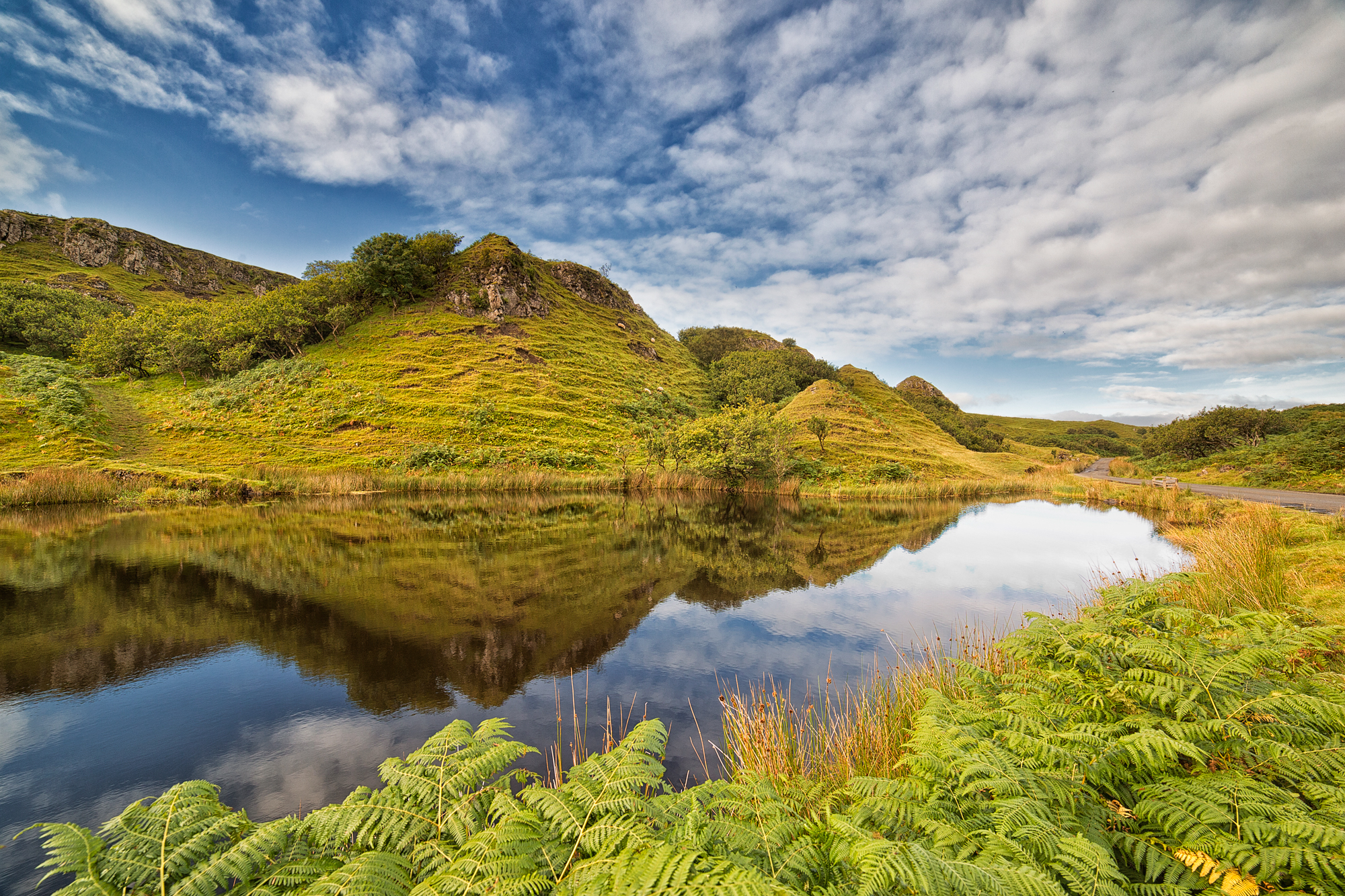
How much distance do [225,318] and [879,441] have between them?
252ft

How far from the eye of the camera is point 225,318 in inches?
2223

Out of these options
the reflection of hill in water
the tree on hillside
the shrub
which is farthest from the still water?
the tree on hillside

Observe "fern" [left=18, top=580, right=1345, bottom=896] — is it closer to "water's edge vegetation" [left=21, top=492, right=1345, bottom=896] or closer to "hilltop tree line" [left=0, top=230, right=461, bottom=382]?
"water's edge vegetation" [left=21, top=492, right=1345, bottom=896]

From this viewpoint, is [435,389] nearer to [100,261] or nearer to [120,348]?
[120,348]

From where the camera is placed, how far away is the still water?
18.9ft

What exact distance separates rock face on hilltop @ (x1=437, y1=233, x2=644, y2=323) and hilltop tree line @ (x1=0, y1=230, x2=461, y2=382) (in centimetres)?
369

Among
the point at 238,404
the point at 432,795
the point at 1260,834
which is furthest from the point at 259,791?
the point at 238,404

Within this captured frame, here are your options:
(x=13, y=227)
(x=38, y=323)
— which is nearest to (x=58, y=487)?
(x=38, y=323)

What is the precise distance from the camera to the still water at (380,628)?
5.75m

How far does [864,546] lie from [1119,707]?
15.6m

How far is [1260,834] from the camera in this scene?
2.18m

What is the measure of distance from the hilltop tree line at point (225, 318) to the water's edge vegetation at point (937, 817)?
67.8 meters

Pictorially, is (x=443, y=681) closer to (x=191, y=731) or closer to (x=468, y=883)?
(x=191, y=731)

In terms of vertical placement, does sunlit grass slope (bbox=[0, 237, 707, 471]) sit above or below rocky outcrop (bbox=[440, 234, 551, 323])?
below
